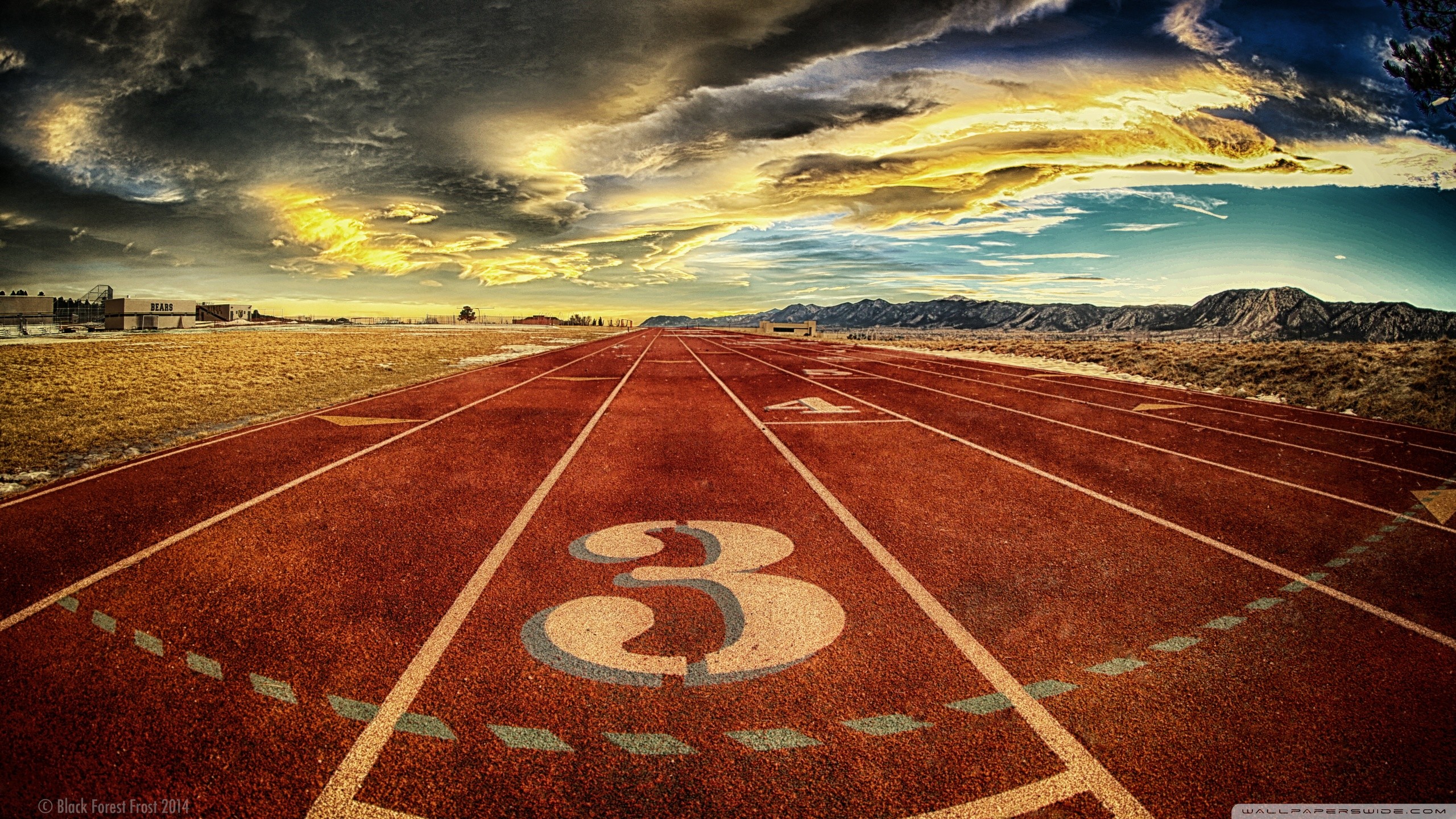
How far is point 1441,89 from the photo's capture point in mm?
13867

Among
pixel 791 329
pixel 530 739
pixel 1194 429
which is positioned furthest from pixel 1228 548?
pixel 791 329

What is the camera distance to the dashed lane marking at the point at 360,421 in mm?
10758

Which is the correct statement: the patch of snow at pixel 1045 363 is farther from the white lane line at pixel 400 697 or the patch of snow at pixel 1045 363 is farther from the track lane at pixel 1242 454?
the white lane line at pixel 400 697

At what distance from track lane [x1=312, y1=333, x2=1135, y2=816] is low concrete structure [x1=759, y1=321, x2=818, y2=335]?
78.9 m

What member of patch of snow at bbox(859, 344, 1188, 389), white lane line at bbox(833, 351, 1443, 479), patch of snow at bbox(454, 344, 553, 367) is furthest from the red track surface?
patch of snow at bbox(454, 344, 553, 367)

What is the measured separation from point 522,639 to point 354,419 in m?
9.85

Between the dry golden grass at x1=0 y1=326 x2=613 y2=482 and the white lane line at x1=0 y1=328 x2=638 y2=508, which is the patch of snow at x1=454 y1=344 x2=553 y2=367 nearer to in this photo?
the dry golden grass at x1=0 y1=326 x2=613 y2=482

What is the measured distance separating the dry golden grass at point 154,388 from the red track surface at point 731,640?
301 cm

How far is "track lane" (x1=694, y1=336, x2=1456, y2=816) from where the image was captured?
8.55ft

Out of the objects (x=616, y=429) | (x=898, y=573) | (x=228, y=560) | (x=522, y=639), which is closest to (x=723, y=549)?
(x=898, y=573)

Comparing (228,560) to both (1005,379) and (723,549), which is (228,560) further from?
(1005,379)

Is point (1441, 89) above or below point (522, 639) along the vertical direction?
above

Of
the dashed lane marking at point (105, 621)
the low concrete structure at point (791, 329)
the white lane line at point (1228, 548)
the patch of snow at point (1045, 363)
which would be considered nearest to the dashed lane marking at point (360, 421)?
the dashed lane marking at point (105, 621)

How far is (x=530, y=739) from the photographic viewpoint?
2.75m
